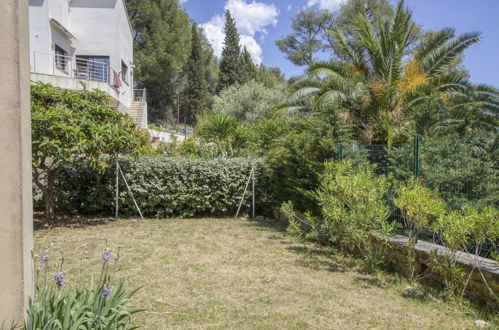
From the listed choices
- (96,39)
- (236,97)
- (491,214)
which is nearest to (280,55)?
(236,97)

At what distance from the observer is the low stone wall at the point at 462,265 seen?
13.0 ft

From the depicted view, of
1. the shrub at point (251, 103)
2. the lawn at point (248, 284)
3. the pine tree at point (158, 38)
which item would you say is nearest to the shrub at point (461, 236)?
the lawn at point (248, 284)

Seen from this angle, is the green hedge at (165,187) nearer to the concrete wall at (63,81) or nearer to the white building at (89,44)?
the concrete wall at (63,81)

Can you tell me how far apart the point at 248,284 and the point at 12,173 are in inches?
131

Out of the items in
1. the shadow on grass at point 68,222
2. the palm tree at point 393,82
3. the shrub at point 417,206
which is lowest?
the shadow on grass at point 68,222

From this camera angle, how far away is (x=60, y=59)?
705 inches

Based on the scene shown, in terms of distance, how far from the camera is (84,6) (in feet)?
63.4

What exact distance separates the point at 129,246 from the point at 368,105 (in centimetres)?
732

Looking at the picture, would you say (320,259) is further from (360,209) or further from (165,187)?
(165,187)

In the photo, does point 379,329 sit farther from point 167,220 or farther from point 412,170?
point 167,220

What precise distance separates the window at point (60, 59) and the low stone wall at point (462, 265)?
17.5 meters

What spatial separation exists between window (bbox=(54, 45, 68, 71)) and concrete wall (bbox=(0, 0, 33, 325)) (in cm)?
1697

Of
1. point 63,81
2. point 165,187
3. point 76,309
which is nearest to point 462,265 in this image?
point 76,309

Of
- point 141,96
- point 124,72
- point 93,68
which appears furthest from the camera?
point 141,96
